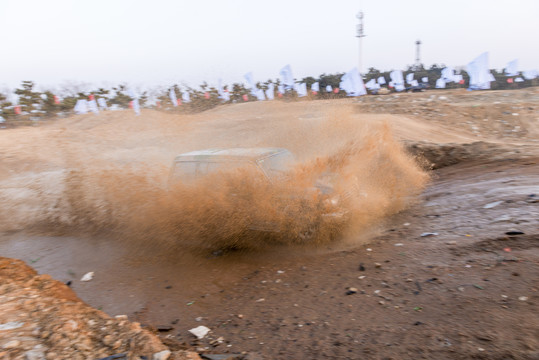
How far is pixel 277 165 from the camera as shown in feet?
19.6

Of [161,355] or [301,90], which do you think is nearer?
[161,355]

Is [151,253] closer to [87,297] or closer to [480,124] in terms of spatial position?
[87,297]

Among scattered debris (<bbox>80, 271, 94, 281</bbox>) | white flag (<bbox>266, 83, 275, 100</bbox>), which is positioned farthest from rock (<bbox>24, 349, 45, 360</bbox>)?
white flag (<bbox>266, 83, 275, 100</bbox>)

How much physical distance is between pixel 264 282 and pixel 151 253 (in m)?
2.42

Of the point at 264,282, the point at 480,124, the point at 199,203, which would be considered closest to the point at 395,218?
the point at 264,282

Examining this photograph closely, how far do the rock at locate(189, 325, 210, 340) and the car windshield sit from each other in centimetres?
244

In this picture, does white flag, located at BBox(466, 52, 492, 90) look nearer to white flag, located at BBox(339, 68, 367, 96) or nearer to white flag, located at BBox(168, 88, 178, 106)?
white flag, located at BBox(339, 68, 367, 96)

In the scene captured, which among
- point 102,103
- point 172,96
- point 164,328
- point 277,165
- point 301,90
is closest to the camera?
point 164,328

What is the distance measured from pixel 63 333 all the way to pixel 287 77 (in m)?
24.6

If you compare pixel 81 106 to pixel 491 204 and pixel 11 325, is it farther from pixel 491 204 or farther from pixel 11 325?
pixel 491 204

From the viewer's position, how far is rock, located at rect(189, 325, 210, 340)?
384 centimetres

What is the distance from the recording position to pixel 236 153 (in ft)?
20.0

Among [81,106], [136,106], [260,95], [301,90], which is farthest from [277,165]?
[260,95]

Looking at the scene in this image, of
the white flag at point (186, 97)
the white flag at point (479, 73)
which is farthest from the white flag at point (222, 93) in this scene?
the white flag at point (479, 73)
